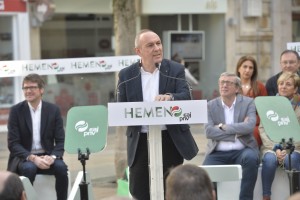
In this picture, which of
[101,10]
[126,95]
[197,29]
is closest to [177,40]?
[197,29]

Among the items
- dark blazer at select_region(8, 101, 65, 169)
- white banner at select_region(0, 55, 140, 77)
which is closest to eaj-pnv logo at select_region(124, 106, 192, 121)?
dark blazer at select_region(8, 101, 65, 169)

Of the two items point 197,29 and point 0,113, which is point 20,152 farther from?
point 197,29

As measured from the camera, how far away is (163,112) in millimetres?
4777

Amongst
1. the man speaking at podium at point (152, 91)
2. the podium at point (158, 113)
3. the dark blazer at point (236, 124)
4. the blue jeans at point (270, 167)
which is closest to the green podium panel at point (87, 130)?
the man speaking at podium at point (152, 91)

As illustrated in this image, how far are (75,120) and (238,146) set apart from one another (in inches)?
67.5

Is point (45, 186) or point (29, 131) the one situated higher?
point (29, 131)

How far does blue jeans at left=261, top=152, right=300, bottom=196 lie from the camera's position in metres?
6.86

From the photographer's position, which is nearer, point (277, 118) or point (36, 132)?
point (277, 118)

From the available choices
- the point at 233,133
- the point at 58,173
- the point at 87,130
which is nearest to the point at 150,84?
the point at 87,130

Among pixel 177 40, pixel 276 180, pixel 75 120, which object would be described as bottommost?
pixel 276 180

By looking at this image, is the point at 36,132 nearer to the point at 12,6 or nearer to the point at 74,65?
the point at 74,65

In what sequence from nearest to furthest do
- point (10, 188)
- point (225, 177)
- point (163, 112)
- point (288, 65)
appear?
point (10, 188) < point (163, 112) < point (225, 177) < point (288, 65)

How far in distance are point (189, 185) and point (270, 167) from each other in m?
3.69

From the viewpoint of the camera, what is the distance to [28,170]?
689 cm
